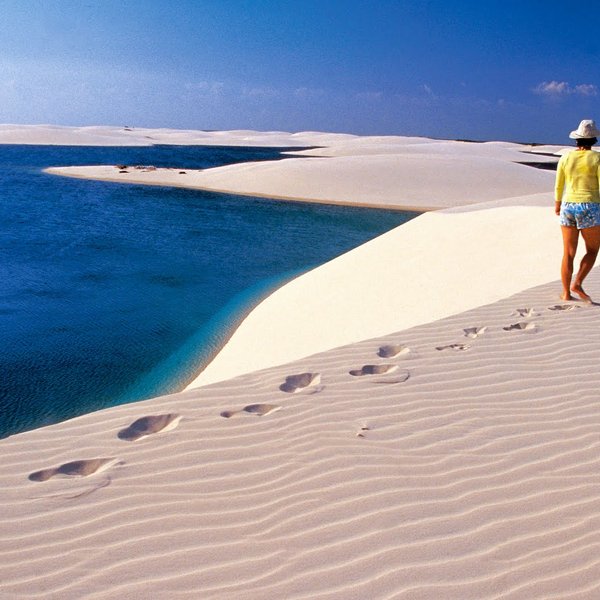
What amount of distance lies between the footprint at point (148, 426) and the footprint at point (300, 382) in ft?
2.38

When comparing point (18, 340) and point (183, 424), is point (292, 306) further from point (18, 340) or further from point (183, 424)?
point (183, 424)

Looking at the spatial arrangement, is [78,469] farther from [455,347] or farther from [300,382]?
[455,347]

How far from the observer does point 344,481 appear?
8.78 ft

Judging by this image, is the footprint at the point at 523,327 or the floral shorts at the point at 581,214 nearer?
the footprint at the point at 523,327

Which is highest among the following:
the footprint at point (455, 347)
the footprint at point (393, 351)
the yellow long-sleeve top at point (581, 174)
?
the yellow long-sleeve top at point (581, 174)

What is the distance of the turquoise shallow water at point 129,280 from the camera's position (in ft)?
20.6

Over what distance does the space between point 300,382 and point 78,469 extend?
1.48 m

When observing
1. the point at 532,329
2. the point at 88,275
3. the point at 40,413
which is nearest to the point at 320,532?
the point at 532,329

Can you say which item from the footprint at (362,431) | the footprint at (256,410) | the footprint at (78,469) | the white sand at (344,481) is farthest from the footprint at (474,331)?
the footprint at (78,469)

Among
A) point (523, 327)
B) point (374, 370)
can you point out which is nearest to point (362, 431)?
point (374, 370)

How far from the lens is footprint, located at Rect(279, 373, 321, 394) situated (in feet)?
12.1

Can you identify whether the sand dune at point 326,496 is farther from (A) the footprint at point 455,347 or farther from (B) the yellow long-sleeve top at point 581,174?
(B) the yellow long-sleeve top at point 581,174

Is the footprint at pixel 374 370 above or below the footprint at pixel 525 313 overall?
below

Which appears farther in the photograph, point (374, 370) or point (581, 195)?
point (581, 195)
